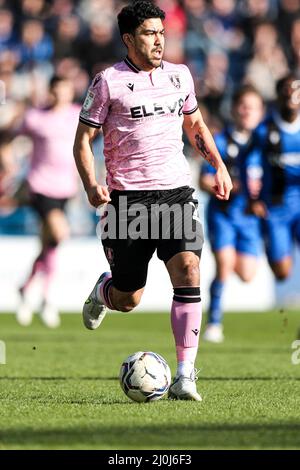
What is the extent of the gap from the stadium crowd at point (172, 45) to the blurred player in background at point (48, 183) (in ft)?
10.8

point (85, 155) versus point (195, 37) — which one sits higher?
point (195, 37)

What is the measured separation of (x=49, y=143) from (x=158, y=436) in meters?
9.52

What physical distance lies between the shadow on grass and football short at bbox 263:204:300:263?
20.3ft

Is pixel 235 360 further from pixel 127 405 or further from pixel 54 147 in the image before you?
pixel 54 147

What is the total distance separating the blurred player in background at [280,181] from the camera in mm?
11477

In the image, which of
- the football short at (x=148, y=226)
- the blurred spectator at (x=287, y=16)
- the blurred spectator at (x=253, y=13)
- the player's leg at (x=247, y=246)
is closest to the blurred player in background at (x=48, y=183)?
the player's leg at (x=247, y=246)

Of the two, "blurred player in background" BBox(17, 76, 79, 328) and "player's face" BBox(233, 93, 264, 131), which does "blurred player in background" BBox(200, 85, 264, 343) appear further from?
"blurred player in background" BBox(17, 76, 79, 328)

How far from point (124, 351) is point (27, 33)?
31.0 ft

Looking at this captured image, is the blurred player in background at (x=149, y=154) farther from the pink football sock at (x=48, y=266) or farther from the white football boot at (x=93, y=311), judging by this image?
the pink football sock at (x=48, y=266)

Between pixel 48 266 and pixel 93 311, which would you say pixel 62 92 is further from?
pixel 93 311

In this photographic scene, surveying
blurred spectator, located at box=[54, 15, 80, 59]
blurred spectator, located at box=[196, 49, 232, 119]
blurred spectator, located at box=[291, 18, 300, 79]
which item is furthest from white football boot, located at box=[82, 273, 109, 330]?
blurred spectator, located at box=[291, 18, 300, 79]

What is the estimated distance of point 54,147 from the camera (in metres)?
14.4

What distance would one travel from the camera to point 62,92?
13664 mm

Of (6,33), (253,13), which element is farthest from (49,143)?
(253,13)
